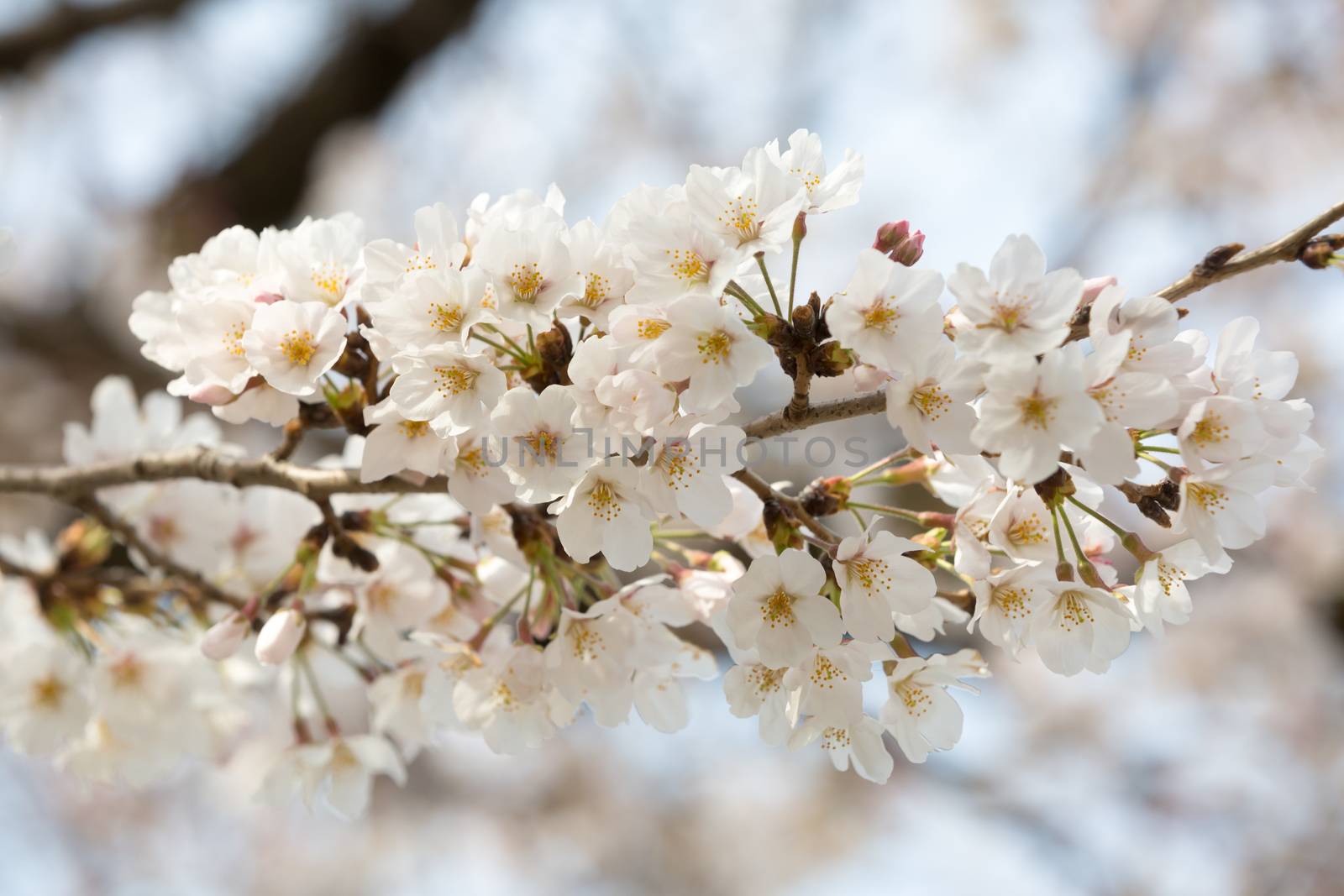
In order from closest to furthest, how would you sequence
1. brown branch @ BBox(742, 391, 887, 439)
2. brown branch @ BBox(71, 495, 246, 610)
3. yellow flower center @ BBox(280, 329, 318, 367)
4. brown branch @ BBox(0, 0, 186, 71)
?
brown branch @ BBox(742, 391, 887, 439)
yellow flower center @ BBox(280, 329, 318, 367)
brown branch @ BBox(71, 495, 246, 610)
brown branch @ BBox(0, 0, 186, 71)

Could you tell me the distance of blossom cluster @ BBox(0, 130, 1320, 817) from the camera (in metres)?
0.81

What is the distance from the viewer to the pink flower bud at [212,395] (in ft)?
3.42

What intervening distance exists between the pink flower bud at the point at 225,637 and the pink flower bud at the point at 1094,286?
104 centimetres

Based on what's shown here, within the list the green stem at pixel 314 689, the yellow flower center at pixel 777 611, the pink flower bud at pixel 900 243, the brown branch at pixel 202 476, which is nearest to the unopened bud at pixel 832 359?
the pink flower bud at pixel 900 243

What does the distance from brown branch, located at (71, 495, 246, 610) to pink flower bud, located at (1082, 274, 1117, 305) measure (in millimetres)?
1181

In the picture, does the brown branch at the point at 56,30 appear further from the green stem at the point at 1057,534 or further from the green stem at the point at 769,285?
the green stem at the point at 1057,534

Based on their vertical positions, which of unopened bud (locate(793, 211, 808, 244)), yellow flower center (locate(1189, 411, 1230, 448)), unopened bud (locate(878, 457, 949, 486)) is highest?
unopened bud (locate(793, 211, 808, 244))

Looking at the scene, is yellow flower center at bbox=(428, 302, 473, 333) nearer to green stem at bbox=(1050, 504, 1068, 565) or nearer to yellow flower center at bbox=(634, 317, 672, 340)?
yellow flower center at bbox=(634, 317, 672, 340)

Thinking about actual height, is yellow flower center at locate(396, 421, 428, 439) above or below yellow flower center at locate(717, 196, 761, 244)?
below

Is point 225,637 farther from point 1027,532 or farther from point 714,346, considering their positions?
point 1027,532

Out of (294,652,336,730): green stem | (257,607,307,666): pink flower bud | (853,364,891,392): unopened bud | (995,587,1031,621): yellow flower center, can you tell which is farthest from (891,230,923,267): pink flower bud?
(294,652,336,730): green stem

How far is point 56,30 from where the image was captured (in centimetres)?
382

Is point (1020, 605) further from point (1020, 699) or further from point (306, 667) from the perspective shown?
point (1020, 699)

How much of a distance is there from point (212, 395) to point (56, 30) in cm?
368
